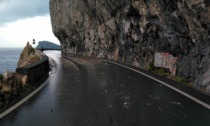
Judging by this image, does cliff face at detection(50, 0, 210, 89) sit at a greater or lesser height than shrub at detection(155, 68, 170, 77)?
greater

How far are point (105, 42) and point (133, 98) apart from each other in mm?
27988

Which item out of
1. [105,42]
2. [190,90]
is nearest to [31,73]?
[190,90]

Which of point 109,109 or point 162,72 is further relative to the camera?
point 162,72

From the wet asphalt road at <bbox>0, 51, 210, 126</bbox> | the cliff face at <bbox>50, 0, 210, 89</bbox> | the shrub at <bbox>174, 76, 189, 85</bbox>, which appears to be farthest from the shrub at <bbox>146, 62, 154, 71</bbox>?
the wet asphalt road at <bbox>0, 51, 210, 126</bbox>

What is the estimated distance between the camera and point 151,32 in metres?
21.9

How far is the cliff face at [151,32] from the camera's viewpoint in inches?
512

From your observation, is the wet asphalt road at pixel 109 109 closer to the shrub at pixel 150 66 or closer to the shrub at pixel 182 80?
the shrub at pixel 182 80

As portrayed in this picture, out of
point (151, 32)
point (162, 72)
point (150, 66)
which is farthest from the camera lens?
point (151, 32)

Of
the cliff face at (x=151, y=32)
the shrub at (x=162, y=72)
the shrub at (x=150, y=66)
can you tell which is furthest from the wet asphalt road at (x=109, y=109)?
the shrub at (x=150, y=66)

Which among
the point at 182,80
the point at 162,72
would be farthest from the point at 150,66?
the point at 182,80

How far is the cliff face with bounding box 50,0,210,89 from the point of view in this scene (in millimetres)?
13016

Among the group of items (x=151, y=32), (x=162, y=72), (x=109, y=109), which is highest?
(x=151, y=32)

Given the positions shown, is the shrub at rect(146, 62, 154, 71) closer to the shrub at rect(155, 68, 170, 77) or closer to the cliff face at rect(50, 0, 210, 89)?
the cliff face at rect(50, 0, 210, 89)

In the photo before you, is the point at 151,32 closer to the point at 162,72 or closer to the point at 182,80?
the point at 162,72
